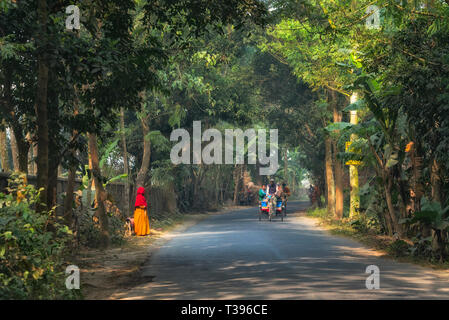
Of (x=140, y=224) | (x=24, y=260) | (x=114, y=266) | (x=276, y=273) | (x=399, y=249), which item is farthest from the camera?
(x=140, y=224)

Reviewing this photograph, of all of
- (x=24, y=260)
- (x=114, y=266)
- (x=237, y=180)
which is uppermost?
(x=237, y=180)

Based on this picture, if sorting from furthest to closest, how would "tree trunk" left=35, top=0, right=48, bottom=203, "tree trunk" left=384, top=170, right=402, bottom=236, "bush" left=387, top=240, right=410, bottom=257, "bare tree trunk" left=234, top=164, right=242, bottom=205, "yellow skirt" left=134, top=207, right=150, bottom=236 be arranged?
"bare tree trunk" left=234, top=164, right=242, bottom=205 < "yellow skirt" left=134, top=207, right=150, bottom=236 < "tree trunk" left=384, top=170, right=402, bottom=236 < "bush" left=387, top=240, right=410, bottom=257 < "tree trunk" left=35, top=0, right=48, bottom=203

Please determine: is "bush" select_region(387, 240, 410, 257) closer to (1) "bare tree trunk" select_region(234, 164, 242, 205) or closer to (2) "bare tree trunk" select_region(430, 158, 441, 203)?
(2) "bare tree trunk" select_region(430, 158, 441, 203)

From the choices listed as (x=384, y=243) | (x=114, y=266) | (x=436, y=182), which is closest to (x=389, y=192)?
Answer: (x=384, y=243)

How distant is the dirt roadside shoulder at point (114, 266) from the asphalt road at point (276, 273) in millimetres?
337

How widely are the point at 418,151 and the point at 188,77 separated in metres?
13.2

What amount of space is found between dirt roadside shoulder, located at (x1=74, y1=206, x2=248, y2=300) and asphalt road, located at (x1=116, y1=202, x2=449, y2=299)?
337 millimetres

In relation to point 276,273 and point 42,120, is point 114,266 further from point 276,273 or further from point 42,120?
point 276,273

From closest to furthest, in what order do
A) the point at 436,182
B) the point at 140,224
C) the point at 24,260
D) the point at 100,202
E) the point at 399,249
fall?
the point at 24,260 → the point at 436,182 → the point at 399,249 → the point at 100,202 → the point at 140,224

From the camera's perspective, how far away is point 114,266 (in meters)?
16.5

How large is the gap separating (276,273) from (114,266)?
14.9ft

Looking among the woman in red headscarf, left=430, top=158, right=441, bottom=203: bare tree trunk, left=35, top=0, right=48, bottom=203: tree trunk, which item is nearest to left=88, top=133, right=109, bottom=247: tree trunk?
the woman in red headscarf

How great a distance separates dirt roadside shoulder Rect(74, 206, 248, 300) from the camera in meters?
12.7
